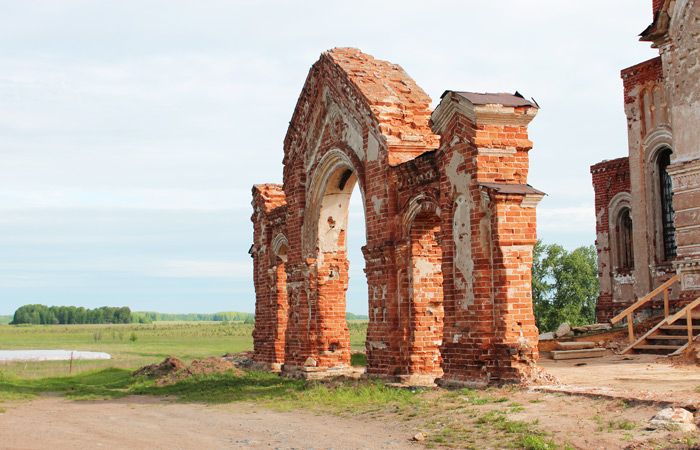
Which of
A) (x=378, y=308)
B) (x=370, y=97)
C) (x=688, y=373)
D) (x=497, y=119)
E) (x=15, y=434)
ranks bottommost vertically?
(x=15, y=434)

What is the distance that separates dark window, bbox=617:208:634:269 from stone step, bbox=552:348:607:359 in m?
10.0

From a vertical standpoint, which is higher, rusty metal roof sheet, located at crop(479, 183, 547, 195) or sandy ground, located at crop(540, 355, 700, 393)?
rusty metal roof sheet, located at crop(479, 183, 547, 195)

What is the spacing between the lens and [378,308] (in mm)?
12969

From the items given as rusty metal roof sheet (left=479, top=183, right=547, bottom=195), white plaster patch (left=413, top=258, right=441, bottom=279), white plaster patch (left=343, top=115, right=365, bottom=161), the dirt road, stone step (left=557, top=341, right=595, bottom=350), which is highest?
white plaster patch (left=343, top=115, right=365, bottom=161)

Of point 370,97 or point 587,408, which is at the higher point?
point 370,97

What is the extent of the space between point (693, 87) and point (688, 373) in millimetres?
6626

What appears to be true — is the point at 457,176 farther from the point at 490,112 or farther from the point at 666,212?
the point at 666,212

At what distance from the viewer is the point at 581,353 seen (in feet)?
45.5

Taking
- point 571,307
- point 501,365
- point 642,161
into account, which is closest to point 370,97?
point 501,365

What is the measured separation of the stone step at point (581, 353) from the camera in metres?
13.8

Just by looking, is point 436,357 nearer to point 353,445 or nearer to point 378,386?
point 378,386

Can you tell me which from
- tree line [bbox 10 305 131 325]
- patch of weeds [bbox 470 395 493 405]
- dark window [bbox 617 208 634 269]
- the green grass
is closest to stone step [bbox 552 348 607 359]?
the green grass

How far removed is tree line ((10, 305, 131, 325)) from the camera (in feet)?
429

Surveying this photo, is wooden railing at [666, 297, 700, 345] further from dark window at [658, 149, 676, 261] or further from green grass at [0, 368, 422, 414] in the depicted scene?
dark window at [658, 149, 676, 261]
